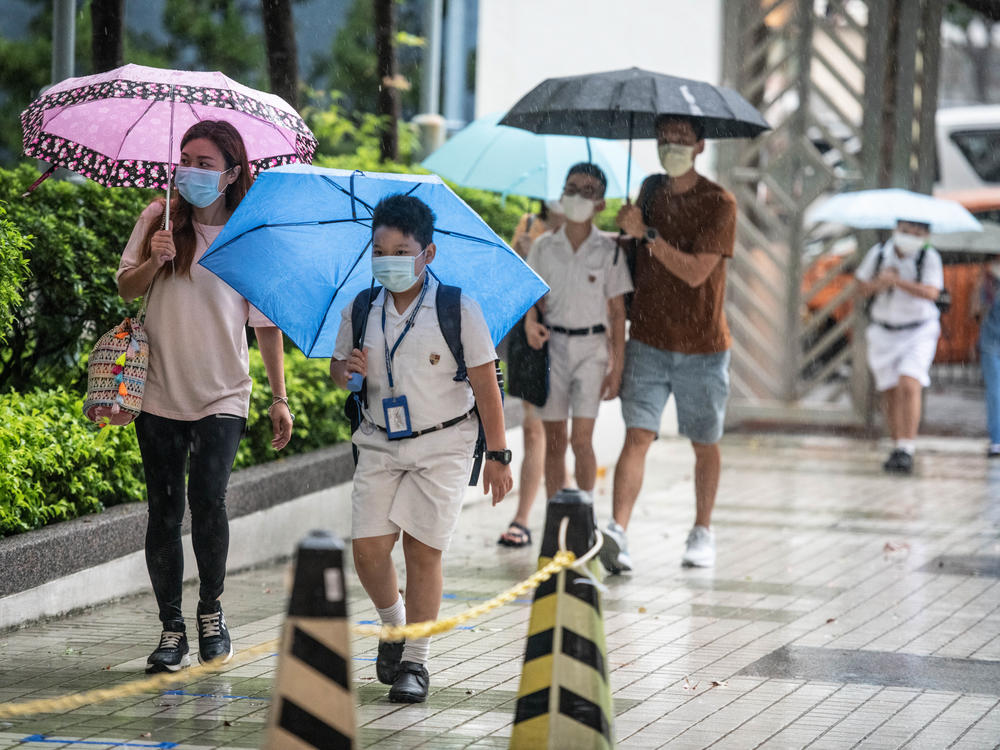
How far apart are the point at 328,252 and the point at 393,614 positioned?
1339mm

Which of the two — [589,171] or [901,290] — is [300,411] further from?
[901,290]

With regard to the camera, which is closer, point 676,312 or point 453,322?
point 453,322

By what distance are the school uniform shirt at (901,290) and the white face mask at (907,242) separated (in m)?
0.04

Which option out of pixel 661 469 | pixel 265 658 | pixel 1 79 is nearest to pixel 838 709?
pixel 265 658

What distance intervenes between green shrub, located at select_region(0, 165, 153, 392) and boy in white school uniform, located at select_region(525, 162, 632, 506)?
2162 mm

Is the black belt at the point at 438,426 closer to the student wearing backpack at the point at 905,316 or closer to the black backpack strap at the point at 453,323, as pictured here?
the black backpack strap at the point at 453,323

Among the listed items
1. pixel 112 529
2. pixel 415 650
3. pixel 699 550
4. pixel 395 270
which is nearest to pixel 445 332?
pixel 395 270

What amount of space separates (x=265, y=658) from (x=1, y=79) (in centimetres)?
1890

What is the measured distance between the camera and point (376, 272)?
527cm

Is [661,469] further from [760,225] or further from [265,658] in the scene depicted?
[265,658]

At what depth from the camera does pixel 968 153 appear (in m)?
24.3

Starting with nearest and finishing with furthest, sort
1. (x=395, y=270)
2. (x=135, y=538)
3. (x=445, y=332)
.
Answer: (x=395, y=270), (x=445, y=332), (x=135, y=538)

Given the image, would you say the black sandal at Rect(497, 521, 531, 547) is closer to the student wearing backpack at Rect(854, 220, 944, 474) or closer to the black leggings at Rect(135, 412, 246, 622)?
the black leggings at Rect(135, 412, 246, 622)

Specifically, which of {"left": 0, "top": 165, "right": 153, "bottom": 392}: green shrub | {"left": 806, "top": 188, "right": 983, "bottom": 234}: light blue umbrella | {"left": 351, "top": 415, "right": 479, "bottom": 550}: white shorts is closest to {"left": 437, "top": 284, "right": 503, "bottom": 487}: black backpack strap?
{"left": 351, "top": 415, "right": 479, "bottom": 550}: white shorts
